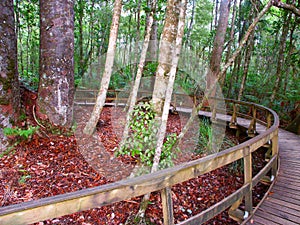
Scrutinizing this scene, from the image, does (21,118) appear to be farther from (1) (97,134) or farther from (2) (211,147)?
(2) (211,147)

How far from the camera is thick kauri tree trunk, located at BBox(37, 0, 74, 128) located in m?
4.32

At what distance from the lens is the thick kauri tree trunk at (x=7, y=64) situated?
146 inches

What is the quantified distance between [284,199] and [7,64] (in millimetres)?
5046

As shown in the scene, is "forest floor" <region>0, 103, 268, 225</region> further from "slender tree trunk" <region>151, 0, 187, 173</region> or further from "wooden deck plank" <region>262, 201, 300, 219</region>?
"slender tree trunk" <region>151, 0, 187, 173</region>

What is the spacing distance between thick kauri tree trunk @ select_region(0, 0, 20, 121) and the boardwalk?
4.25 metres

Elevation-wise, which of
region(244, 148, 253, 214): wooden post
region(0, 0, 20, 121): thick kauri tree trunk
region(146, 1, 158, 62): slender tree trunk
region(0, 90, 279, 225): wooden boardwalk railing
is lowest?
region(244, 148, 253, 214): wooden post

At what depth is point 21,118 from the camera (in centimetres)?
414

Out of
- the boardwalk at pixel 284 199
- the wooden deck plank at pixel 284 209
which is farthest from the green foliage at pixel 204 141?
the wooden deck plank at pixel 284 209

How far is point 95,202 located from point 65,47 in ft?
12.7

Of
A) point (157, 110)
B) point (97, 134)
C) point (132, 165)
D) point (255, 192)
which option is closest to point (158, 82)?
point (157, 110)

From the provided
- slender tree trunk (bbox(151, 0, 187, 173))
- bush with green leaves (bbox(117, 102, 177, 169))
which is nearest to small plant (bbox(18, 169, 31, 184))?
bush with green leaves (bbox(117, 102, 177, 169))

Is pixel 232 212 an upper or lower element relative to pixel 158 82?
lower

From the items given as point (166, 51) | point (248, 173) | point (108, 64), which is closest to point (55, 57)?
point (108, 64)

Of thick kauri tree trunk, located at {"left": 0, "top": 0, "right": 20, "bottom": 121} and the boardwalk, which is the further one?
thick kauri tree trunk, located at {"left": 0, "top": 0, "right": 20, "bottom": 121}
